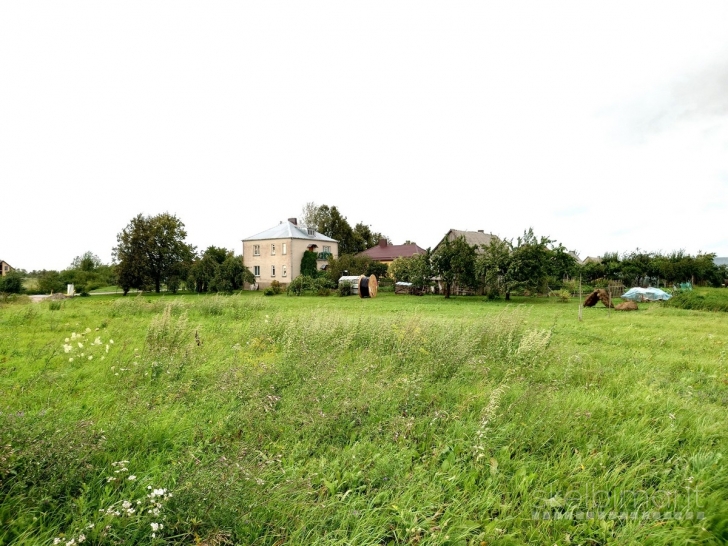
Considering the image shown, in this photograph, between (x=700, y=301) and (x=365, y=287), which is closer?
(x=700, y=301)

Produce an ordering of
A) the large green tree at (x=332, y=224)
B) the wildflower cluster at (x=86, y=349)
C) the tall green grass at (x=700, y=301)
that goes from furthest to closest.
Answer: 1. the large green tree at (x=332, y=224)
2. the tall green grass at (x=700, y=301)
3. the wildflower cluster at (x=86, y=349)

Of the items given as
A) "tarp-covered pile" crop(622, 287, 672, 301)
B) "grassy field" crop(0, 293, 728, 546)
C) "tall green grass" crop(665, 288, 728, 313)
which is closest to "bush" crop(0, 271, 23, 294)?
"grassy field" crop(0, 293, 728, 546)

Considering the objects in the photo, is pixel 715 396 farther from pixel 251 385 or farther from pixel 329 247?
pixel 329 247

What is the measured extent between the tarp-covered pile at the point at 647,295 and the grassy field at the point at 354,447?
2584 cm

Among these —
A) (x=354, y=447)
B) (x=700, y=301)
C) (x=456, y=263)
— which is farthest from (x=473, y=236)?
(x=354, y=447)

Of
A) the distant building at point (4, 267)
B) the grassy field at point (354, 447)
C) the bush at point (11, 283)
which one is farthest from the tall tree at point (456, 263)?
the bush at point (11, 283)

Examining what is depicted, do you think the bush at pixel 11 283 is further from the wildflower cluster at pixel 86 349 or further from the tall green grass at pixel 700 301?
the tall green grass at pixel 700 301

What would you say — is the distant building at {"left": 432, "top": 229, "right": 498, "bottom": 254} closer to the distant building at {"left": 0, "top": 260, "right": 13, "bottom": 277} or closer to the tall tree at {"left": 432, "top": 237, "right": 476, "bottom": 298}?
the tall tree at {"left": 432, "top": 237, "right": 476, "bottom": 298}

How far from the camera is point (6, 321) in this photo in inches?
409

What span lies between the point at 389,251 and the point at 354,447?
55.0 metres

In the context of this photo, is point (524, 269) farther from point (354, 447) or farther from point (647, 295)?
point (354, 447)

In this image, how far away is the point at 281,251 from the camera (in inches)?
1799

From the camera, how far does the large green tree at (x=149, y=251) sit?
39906 mm

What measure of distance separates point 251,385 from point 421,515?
2.68 metres
